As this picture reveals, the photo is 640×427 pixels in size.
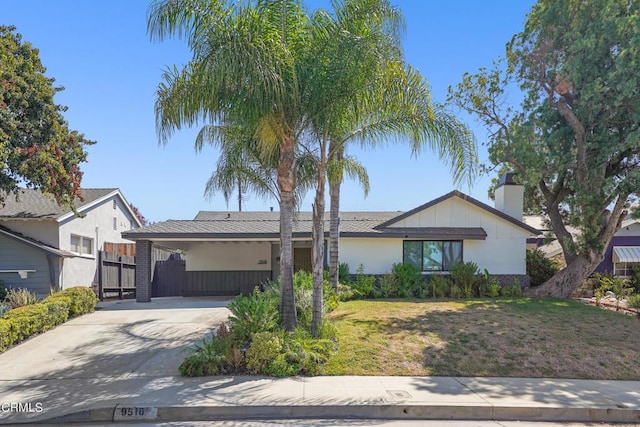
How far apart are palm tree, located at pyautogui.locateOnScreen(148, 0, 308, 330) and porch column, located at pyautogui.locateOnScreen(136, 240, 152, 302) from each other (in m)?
8.36

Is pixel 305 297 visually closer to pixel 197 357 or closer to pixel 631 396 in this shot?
pixel 197 357

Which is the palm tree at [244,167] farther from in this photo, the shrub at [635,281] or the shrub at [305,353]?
the shrub at [635,281]

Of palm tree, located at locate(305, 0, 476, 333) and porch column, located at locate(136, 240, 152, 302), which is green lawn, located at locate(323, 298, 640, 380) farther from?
porch column, located at locate(136, 240, 152, 302)

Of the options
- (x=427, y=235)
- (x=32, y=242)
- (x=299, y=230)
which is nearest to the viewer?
(x=32, y=242)

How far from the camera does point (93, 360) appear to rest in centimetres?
804

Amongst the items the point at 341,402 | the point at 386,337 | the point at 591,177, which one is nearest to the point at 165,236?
the point at 386,337

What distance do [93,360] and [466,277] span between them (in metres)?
12.4

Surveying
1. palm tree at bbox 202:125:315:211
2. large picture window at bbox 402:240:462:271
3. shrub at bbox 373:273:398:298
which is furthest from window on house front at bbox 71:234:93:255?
large picture window at bbox 402:240:462:271

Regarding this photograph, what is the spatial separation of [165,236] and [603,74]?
16.6 m

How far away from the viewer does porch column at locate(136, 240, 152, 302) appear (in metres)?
15.2

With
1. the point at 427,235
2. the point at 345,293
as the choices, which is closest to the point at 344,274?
the point at 345,293

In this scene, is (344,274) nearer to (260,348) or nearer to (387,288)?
(387,288)

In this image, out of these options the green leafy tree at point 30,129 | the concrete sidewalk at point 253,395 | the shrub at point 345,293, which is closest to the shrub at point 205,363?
the concrete sidewalk at point 253,395

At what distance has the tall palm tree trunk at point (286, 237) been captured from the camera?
27.7 ft
